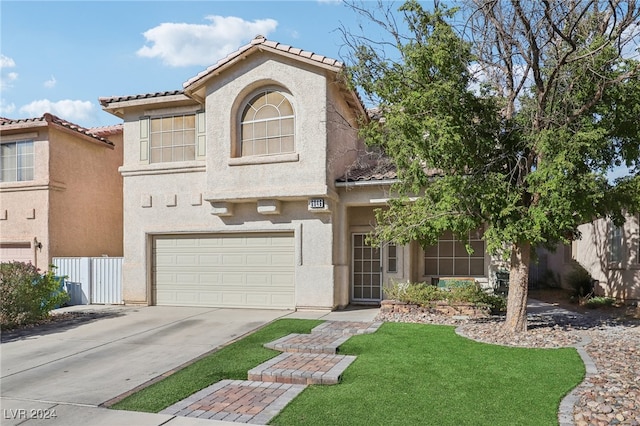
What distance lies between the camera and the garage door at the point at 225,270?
1397 centimetres

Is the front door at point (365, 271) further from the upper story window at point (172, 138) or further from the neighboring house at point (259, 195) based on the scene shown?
the upper story window at point (172, 138)

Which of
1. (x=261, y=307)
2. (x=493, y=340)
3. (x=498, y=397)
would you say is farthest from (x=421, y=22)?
(x=261, y=307)

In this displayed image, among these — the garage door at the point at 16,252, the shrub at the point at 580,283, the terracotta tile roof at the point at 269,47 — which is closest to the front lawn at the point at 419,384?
the terracotta tile roof at the point at 269,47

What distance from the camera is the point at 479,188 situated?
29.9 feet

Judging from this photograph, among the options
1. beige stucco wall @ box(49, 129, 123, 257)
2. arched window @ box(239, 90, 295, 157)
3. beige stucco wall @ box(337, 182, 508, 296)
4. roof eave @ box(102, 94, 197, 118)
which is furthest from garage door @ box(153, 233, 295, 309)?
roof eave @ box(102, 94, 197, 118)

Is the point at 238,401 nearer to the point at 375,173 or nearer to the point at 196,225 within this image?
the point at 375,173

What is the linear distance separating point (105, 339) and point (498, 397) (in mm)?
7926

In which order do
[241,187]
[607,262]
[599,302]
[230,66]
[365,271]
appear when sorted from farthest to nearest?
[607,262] → [365,271] → [599,302] → [230,66] → [241,187]

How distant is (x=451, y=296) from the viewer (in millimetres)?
12359

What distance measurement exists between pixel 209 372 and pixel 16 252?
1277 centimetres

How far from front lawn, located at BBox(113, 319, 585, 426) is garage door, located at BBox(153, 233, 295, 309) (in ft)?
15.1

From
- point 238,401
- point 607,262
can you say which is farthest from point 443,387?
point 607,262

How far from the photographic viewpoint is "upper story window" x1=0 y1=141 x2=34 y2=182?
16.5 metres

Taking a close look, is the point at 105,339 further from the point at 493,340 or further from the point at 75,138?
the point at 75,138
